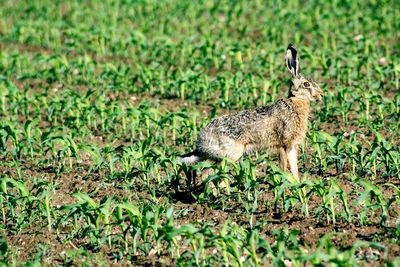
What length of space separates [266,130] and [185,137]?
1.98m

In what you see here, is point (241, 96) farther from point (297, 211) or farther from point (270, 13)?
point (270, 13)

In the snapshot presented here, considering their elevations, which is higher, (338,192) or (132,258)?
(338,192)

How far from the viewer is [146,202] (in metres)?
9.35

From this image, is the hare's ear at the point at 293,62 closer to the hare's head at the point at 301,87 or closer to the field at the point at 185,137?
the hare's head at the point at 301,87

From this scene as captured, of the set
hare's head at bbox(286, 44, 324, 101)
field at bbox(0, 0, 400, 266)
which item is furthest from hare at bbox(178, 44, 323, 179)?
→ field at bbox(0, 0, 400, 266)

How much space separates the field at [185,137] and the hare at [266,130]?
25cm

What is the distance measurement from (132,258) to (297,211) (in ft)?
6.50

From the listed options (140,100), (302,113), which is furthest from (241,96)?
(302,113)

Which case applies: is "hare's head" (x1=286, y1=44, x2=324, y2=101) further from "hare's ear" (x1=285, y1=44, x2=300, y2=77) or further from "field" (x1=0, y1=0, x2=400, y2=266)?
"field" (x1=0, y1=0, x2=400, y2=266)

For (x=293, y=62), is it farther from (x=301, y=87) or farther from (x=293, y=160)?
(x=293, y=160)

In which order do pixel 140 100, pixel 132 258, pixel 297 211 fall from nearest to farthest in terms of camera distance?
pixel 132 258
pixel 297 211
pixel 140 100

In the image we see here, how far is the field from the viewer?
802cm

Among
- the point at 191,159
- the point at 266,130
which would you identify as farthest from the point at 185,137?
the point at 266,130

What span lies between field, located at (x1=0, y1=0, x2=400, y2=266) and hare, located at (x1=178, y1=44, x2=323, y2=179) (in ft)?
0.83
